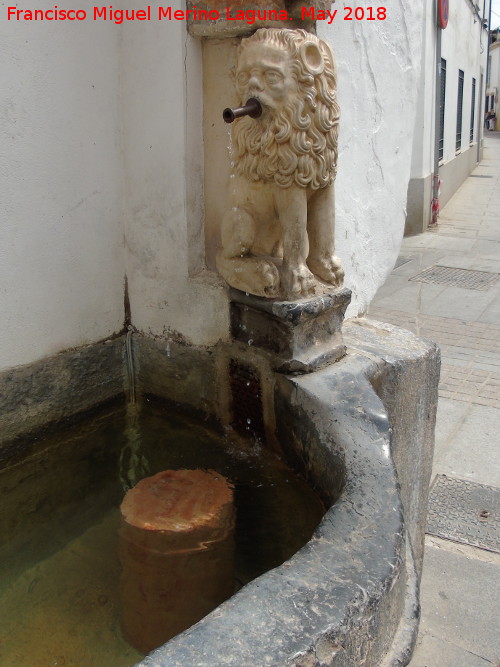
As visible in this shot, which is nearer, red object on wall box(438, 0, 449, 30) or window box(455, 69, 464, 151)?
red object on wall box(438, 0, 449, 30)

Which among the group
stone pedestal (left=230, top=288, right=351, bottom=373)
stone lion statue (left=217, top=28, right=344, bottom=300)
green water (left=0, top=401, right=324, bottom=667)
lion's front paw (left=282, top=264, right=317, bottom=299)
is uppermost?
stone lion statue (left=217, top=28, right=344, bottom=300)

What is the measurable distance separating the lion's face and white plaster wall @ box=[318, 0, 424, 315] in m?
0.63

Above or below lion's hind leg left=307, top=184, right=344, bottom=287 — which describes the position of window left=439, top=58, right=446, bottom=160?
above

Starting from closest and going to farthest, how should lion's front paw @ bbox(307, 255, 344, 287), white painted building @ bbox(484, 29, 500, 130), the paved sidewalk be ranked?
lion's front paw @ bbox(307, 255, 344, 287), the paved sidewalk, white painted building @ bbox(484, 29, 500, 130)

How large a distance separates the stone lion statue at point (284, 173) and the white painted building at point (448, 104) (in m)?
7.79

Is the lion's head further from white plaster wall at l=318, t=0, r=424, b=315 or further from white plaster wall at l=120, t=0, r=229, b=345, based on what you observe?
white plaster wall at l=318, t=0, r=424, b=315

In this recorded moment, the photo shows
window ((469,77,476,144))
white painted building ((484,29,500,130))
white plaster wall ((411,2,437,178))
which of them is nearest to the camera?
white plaster wall ((411,2,437,178))

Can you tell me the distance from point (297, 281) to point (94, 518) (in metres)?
1.06

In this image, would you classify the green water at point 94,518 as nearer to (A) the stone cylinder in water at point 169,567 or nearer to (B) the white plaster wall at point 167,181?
(A) the stone cylinder in water at point 169,567

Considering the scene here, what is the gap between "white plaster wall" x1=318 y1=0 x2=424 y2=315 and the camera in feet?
8.83

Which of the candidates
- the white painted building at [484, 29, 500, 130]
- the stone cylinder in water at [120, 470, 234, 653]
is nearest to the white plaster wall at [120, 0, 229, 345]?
the stone cylinder in water at [120, 470, 234, 653]

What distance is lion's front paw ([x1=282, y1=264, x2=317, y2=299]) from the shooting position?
2.09 metres

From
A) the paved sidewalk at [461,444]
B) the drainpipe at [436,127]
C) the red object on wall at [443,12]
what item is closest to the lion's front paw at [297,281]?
the paved sidewalk at [461,444]

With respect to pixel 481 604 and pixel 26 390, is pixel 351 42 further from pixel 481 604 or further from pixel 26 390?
pixel 481 604
